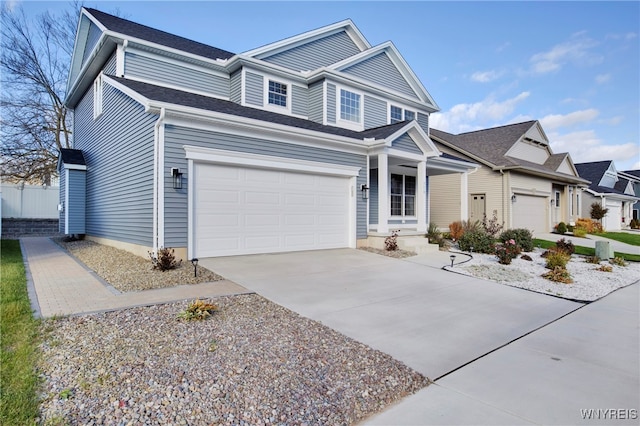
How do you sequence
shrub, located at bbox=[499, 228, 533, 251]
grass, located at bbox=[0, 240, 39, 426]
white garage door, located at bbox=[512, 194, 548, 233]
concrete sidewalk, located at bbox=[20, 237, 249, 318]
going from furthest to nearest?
white garage door, located at bbox=[512, 194, 548, 233], shrub, located at bbox=[499, 228, 533, 251], concrete sidewalk, located at bbox=[20, 237, 249, 318], grass, located at bbox=[0, 240, 39, 426]

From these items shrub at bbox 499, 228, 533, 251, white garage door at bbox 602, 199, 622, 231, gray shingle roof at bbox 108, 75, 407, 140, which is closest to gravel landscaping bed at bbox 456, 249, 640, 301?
shrub at bbox 499, 228, 533, 251

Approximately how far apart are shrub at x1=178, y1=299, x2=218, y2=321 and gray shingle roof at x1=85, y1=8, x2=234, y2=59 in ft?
35.4

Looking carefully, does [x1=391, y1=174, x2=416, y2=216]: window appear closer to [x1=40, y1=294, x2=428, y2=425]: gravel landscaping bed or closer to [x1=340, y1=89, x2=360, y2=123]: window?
[x1=340, y1=89, x2=360, y2=123]: window

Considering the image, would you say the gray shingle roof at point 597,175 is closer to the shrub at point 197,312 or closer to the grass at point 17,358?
the shrub at point 197,312

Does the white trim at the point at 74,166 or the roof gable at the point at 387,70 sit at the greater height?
the roof gable at the point at 387,70

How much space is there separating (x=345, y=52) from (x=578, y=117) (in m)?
26.0

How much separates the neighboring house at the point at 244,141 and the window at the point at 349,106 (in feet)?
0.18

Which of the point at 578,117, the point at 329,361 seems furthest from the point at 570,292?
the point at 578,117

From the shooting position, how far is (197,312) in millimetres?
4586

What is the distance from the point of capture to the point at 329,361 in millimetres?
3611

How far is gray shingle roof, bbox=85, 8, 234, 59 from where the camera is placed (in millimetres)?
12188

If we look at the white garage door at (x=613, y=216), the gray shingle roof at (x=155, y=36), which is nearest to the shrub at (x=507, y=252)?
the gray shingle roof at (x=155, y=36)

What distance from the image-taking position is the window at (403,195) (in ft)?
52.2

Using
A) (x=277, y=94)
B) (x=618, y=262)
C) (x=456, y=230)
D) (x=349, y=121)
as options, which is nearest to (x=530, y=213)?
(x=456, y=230)
